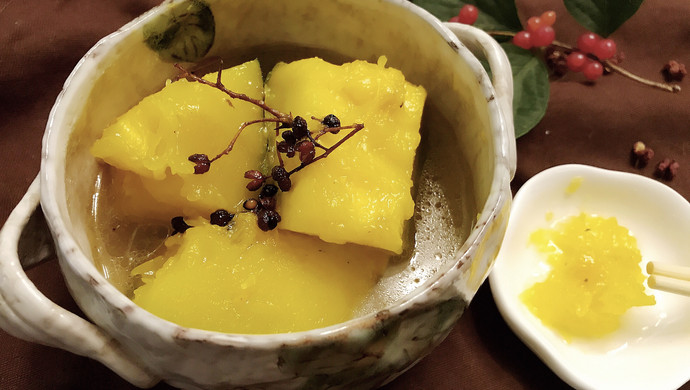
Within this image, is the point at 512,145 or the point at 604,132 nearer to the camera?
the point at 512,145

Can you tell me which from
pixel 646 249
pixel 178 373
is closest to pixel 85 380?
pixel 178 373

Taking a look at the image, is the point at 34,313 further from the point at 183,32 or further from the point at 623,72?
the point at 623,72

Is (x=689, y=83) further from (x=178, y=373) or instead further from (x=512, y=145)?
(x=178, y=373)

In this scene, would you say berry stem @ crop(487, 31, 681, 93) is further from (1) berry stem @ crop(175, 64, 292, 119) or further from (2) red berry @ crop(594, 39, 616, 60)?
(1) berry stem @ crop(175, 64, 292, 119)

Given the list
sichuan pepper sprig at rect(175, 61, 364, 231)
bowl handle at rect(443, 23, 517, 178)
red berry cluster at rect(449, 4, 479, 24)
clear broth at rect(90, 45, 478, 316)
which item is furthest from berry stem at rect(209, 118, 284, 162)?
red berry cluster at rect(449, 4, 479, 24)

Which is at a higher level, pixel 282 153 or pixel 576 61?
pixel 282 153

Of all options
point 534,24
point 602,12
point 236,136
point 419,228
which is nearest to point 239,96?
point 236,136
